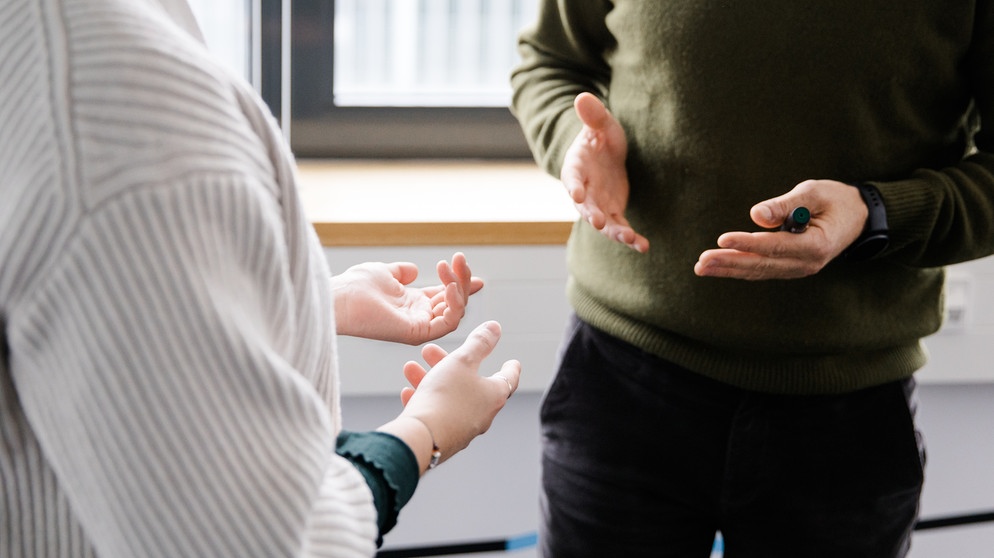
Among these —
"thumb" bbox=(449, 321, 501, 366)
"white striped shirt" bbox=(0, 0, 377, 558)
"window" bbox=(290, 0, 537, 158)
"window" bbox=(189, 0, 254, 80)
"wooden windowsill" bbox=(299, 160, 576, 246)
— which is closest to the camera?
"white striped shirt" bbox=(0, 0, 377, 558)

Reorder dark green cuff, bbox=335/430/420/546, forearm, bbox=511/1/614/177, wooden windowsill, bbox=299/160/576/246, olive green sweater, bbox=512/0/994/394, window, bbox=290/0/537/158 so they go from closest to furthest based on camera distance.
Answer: dark green cuff, bbox=335/430/420/546 → olive green sweater, bbox=512/0/994/394 → forearm, bbox=511/1/614/177 → wooden windowsill, bbox=299/160/576/246 → window, bbox=290/0/537/158

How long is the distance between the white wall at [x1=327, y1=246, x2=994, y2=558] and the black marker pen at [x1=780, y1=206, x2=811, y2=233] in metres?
0.63

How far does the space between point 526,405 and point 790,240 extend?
84 centimetres

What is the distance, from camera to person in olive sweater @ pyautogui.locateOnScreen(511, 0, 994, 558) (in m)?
0.96

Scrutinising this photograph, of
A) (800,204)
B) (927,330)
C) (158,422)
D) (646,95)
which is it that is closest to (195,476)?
(158,422)

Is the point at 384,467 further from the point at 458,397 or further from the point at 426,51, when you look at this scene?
the point at 426,51

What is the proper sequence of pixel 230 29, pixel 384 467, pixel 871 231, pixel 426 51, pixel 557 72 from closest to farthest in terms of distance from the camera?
pixel 384 467
pixel 871 231
pixel 557 72
pixel 230 29
pixel 426 51

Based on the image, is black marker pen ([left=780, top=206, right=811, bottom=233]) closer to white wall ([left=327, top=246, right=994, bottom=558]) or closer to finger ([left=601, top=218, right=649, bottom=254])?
finger ([left=601, top=218, right=649, bottom=254])

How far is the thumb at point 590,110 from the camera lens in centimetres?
96

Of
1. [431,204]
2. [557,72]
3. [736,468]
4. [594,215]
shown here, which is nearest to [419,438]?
[594,215]

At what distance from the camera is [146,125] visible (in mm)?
446

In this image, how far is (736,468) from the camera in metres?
1.02

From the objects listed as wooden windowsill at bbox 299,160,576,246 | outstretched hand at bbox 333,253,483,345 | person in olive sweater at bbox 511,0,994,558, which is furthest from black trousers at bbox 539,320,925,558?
wooden windowsill at bbox 299,160,576,246

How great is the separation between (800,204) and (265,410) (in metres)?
0.56
